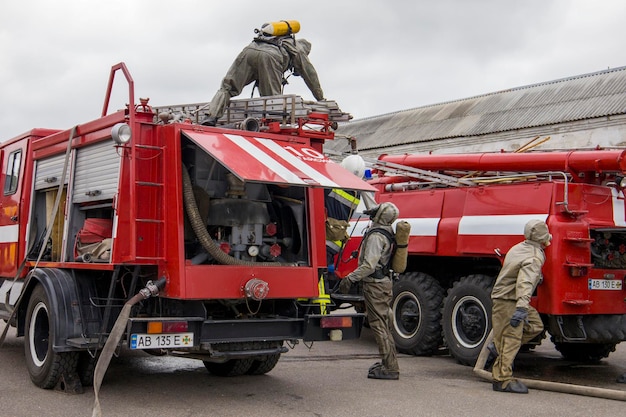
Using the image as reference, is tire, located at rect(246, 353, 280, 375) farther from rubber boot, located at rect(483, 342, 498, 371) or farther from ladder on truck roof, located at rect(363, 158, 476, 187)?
ladder on truck roof, located at rect(363, 158, 476, 187)

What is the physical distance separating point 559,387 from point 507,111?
2053 cm

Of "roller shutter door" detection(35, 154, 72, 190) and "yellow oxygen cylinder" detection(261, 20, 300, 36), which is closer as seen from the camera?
"roller shutter door" detection(35, 154, 72, 190)

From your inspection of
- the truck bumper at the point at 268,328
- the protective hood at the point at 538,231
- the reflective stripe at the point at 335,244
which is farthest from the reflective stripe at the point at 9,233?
the protective hood at the point at 538,231

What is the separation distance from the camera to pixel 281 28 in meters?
8.95

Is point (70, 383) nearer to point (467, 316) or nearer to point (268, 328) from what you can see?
point (268, 328)

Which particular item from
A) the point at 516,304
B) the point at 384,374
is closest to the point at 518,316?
the point at 516,304

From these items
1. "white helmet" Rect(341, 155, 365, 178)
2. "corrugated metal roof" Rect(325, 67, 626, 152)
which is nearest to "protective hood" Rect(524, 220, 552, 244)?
"white helmet" Rect(341, 155, 365, 178)

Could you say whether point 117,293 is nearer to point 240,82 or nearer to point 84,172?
point 84,172

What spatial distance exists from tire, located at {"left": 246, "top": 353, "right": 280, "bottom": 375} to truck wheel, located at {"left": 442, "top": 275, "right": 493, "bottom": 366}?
2.58 meters

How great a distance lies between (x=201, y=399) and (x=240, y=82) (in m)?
3.59

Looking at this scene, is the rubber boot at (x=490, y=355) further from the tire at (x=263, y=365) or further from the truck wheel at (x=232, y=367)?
the truck wheel at (x=232, y=367)

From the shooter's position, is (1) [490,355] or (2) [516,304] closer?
(2) [516,304]

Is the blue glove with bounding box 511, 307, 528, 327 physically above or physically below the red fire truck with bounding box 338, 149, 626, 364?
below

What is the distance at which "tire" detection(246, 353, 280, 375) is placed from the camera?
8.27 m
